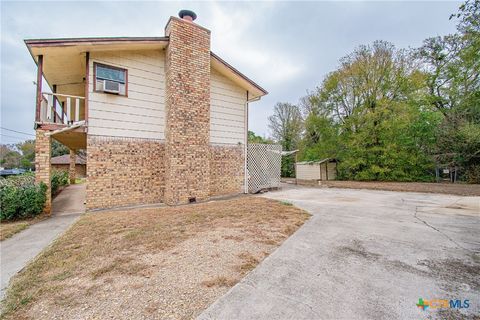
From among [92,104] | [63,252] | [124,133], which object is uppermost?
[92,104]

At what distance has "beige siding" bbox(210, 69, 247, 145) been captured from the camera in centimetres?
870

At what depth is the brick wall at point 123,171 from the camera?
20.4 ft

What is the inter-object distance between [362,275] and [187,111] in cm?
663

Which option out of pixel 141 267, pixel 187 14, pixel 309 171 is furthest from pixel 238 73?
pixel 309 171

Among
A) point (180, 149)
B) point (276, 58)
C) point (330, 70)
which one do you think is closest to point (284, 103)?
point (330, 70)

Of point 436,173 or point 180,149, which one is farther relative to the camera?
point 436,173

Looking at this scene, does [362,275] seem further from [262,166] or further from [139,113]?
[262,166]

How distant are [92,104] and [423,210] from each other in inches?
401

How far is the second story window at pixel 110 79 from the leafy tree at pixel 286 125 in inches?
748

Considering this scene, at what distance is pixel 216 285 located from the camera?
2.18m

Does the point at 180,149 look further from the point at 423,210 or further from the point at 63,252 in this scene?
the point at 423,210

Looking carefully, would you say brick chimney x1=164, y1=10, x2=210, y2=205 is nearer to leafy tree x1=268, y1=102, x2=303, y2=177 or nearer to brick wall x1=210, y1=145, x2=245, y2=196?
brick wall x1=210, y1=145, x2=245, y2=196

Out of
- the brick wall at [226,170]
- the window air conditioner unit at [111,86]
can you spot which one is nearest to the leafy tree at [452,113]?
the brick wall at [226,170]

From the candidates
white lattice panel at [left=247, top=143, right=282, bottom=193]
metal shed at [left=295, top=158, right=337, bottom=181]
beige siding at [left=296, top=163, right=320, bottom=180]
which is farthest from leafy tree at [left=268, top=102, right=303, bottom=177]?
white lattice panel at [left=247, top=143, right=282, bottom=193]
